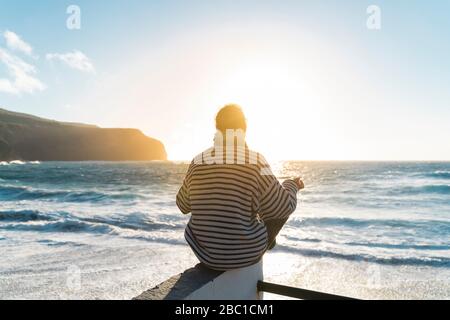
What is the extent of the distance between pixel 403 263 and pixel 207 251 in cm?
764

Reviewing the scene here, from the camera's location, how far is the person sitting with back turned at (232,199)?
2.26m

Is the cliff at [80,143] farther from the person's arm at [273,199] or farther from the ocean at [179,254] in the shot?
the person's arm at [273,199]

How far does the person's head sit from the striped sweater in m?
0.17

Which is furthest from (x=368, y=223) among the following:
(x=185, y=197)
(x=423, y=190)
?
(x=423, y=190)

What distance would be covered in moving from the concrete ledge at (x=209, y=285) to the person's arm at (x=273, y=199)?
0.36 m

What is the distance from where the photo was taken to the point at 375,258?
29.0 feet

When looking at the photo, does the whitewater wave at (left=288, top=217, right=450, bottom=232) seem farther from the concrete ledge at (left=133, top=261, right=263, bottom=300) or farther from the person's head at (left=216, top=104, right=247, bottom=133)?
the person's head at (left=216, top=104, right=247, bottom=133)

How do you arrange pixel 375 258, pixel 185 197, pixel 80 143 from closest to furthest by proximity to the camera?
pixel 185 197 → pixel 375 258 → pixel 80 143

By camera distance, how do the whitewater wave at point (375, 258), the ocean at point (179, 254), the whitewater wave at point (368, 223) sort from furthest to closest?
the whitewater wave at point (368, 223) → the whitewater wave at point (375, 258) → the ocean at point (179, 254)

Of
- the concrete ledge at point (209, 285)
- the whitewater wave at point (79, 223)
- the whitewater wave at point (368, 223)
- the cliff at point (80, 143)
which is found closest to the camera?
the concrete ledge at point (209, 285)

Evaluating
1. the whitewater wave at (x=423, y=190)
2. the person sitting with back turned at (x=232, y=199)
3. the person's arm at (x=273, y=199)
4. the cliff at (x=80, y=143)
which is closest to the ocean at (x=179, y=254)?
the person sitting with back turned at (x=232, y=199)

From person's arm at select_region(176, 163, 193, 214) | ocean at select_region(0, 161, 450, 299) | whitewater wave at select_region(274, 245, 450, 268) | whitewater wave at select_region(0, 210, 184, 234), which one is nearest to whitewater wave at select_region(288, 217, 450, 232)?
ocean at select_region(0, 161, 450, 299)

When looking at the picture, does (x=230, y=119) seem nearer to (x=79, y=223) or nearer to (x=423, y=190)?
(x=79, y=223)

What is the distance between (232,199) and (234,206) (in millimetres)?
43
